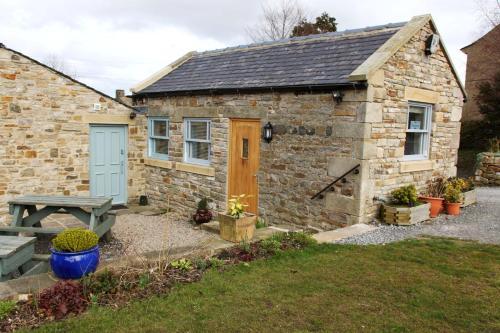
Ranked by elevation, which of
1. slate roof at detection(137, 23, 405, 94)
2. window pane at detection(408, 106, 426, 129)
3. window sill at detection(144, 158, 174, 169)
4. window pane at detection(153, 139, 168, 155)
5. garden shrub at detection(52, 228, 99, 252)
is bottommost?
garden shrub at detection(52, 228, 99, 252)

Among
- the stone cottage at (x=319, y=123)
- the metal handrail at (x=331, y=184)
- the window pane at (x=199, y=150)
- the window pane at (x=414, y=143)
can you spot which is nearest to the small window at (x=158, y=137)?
the stone cottage at (x=319, y=123)

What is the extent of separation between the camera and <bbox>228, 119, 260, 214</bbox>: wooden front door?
9602mm

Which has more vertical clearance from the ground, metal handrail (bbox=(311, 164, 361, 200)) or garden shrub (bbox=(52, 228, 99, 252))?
metal handrail (bbox=(311, 164, 361, 200))

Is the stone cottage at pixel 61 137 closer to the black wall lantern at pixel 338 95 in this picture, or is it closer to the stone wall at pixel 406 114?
the black wall lantern at pixel 338 95

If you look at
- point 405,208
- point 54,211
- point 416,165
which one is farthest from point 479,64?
point 54,211

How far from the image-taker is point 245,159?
9859 mm

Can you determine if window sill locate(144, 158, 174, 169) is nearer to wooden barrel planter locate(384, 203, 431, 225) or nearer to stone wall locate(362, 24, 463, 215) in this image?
stone wall locate(362, 24, 463, 215)

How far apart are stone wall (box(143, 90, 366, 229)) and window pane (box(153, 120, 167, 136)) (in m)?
1.03

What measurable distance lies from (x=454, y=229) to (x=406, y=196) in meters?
1.06

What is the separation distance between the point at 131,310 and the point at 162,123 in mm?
8904

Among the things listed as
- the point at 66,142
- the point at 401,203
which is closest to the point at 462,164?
the point at 401,203

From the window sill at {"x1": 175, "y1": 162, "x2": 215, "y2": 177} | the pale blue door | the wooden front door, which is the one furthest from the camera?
the pale blue door

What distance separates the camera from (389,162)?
325 inches

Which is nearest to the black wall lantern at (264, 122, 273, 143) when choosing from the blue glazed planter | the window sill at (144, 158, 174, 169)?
the window sill at (144, 158, 174, 169)
